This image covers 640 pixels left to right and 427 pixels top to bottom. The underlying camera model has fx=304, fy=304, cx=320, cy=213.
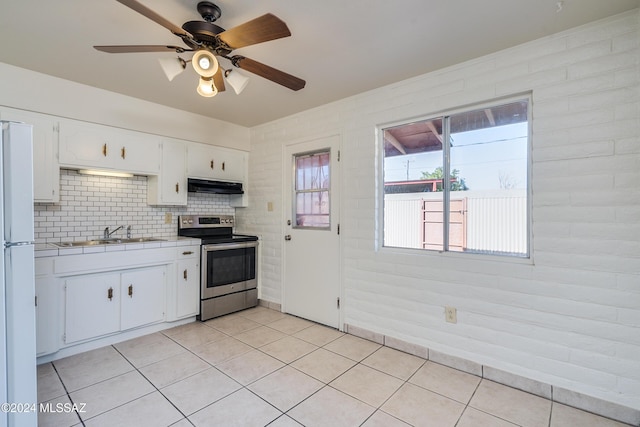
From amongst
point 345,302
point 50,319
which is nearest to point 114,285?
point 50,319

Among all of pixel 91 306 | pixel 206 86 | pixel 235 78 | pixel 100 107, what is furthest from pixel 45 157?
pixel 235 78

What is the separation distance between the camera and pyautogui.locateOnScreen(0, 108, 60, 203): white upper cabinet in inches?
105

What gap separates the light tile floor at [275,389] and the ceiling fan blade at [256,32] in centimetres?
220

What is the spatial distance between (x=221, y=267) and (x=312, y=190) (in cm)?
143

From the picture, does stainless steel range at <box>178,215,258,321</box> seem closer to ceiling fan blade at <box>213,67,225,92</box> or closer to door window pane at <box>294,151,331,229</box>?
door window pane at <box>294,151,331,229</box>

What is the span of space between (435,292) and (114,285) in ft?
9.66

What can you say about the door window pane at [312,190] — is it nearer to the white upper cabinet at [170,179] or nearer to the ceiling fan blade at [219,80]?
the white upper cabinet at [170,179]

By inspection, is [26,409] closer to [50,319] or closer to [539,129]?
[50,319]

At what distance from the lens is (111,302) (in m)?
2.86

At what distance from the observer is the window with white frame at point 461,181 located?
2303 mm

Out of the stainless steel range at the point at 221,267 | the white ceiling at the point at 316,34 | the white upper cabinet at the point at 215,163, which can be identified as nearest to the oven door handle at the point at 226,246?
the stainless steel range at the point at 221,267

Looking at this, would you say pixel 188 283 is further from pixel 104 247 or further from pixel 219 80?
pixel 219 80

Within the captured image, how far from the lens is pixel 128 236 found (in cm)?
345

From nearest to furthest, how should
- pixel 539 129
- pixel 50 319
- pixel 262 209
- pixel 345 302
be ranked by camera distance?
pixel 539 129 < pixel 50 319 < pixel 345 302 < pixel 262 209
